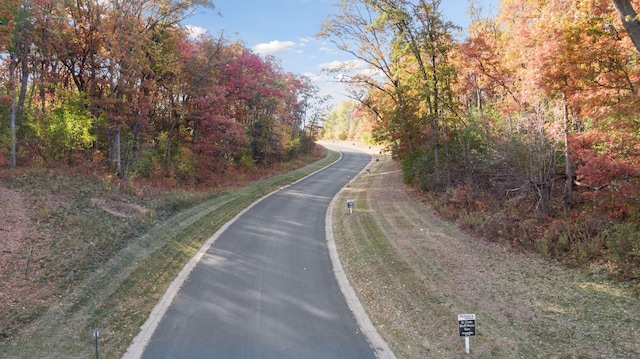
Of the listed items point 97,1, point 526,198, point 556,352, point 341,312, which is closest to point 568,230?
point 526,198

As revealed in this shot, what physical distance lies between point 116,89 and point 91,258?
438 inches

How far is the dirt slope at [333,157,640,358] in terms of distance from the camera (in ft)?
20.9

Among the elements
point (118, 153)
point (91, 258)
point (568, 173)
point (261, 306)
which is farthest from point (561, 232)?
point (118, 153)

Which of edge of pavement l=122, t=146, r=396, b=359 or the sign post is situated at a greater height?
the sign post

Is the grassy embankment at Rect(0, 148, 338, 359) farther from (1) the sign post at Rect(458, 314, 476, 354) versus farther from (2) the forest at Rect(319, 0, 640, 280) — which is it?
(2) the forest at Rect(319, 0, 640, 280)

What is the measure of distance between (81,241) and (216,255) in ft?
12.7

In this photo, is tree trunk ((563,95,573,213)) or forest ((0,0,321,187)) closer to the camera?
tree trunk ((563,95,573,213))

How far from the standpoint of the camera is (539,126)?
1184cm

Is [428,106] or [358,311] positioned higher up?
[428,106]

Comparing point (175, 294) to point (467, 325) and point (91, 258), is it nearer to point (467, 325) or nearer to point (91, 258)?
point (91, 258)

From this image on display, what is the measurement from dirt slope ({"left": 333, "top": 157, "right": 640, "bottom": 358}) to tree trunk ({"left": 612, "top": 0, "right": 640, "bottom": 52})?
16.6ft

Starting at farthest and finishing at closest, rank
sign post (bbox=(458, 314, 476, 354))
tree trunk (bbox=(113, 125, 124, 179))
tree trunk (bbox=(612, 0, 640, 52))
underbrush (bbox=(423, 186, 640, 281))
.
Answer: tree trunk (bbox=(113, 125, 124, 179))
underbrush (bbox=(423, 186, 640, 281))
tree trunk (bbox=(612, 0, 640, 52))
sign post (bbox=(458, 314, 476, 354))

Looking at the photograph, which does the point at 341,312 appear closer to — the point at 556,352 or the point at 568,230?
the point at 556,352

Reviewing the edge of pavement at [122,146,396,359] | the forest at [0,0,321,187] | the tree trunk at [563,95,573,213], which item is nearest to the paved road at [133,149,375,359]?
the edge of pavement at [122,146,396,359]
